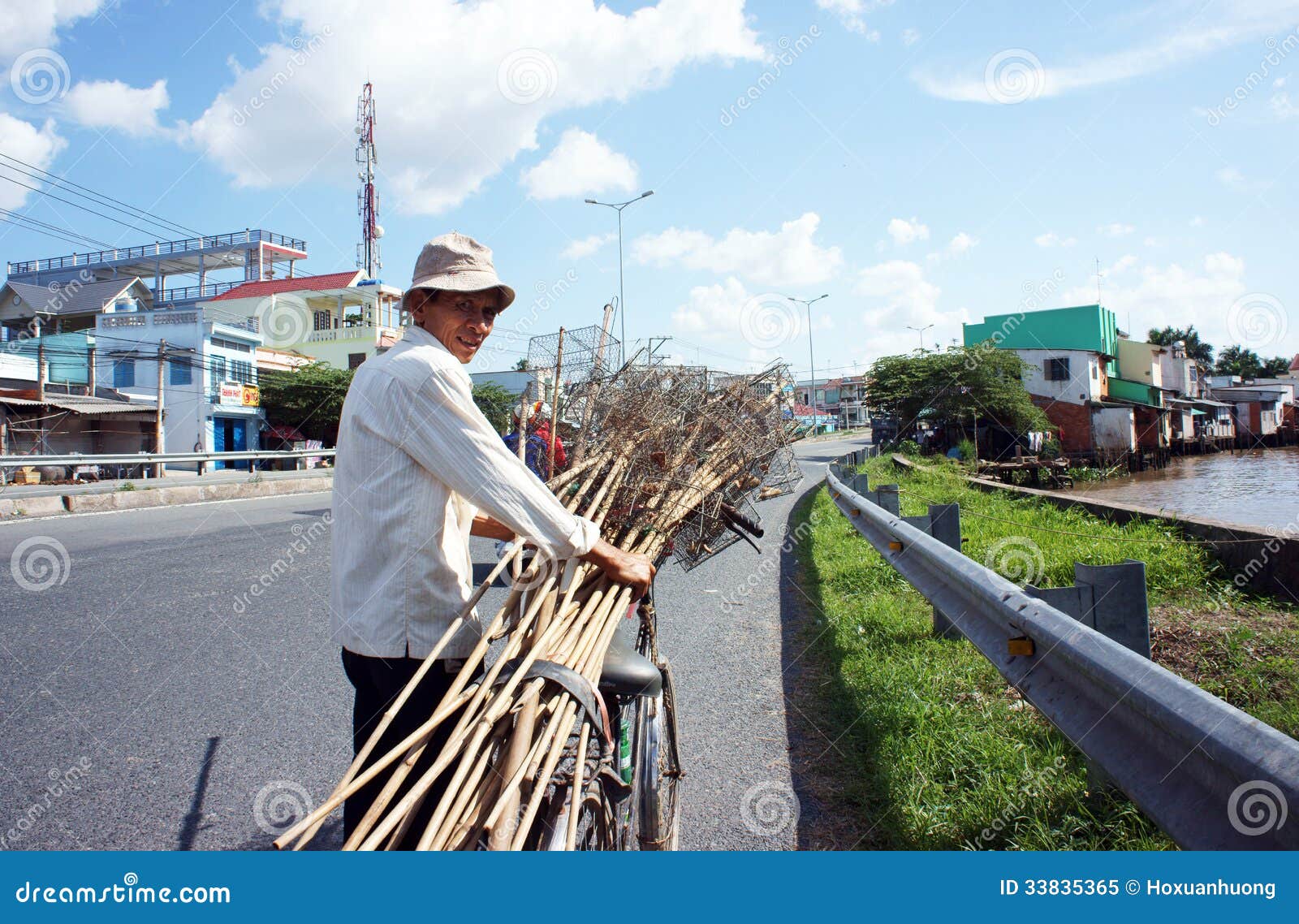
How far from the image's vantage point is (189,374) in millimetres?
35531

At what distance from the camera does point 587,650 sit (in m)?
1.88

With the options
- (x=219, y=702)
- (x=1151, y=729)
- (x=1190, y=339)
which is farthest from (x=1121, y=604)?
(x=1190, y=339)

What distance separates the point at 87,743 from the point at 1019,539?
19.1 feet

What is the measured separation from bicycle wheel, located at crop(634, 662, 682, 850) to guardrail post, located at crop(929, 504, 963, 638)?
217 centimetres

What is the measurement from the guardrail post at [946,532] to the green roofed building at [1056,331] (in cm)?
4379

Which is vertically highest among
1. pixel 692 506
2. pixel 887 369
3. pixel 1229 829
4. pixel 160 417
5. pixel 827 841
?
pixel 887 369

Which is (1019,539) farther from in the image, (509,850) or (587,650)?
(509,850)

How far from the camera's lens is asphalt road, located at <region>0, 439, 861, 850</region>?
270cm

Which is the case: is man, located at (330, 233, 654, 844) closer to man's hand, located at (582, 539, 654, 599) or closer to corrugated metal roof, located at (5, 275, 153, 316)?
man's hand, located at (582, 539, 654, 599)

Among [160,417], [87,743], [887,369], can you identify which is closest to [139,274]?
[160,417]

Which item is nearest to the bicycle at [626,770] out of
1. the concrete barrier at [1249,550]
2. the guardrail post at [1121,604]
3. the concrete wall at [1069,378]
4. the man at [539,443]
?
the man at [539,443]

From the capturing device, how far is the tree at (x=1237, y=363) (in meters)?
94.4

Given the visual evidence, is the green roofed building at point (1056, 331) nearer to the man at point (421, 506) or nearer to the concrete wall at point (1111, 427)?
the concrete wall at point (1111, 427)

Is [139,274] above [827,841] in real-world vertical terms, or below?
above
